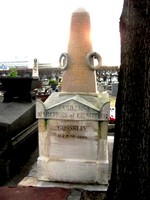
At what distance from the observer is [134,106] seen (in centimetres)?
320

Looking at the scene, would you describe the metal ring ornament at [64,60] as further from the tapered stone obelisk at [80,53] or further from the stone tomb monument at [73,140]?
the stone tomb monument at [73,140]

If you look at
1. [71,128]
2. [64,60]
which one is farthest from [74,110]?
[64,60]

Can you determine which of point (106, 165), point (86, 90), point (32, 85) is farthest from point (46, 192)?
point (32, 85)

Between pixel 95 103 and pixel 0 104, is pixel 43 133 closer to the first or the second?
pixel 95 103

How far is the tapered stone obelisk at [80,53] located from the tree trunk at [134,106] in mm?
3047

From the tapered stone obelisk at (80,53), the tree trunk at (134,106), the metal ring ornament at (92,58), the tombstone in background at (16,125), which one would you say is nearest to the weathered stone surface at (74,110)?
the tapered stone obelisk at (80,53)

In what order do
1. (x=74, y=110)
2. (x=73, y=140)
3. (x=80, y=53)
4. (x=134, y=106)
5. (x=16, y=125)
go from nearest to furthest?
(x=134, y=106), (x=74, y=110), (x=73, y=140), (x=80, y=53), (x=16, y=125)

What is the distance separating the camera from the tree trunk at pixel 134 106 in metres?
3.11

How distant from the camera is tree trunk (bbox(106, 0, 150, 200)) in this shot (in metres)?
3.11

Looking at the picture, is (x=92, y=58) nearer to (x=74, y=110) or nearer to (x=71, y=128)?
(x=74, y=110)

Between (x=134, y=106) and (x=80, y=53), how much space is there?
333cm

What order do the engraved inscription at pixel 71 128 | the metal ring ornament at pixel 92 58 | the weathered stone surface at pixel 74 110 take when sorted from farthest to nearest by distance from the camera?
the metal ring ornament at pixel 92 58 < the engraved inscription at pixel 71 128 < the weathered stone surface at pixel 74 110

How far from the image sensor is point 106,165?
557cm

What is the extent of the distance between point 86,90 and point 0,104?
3.06m
